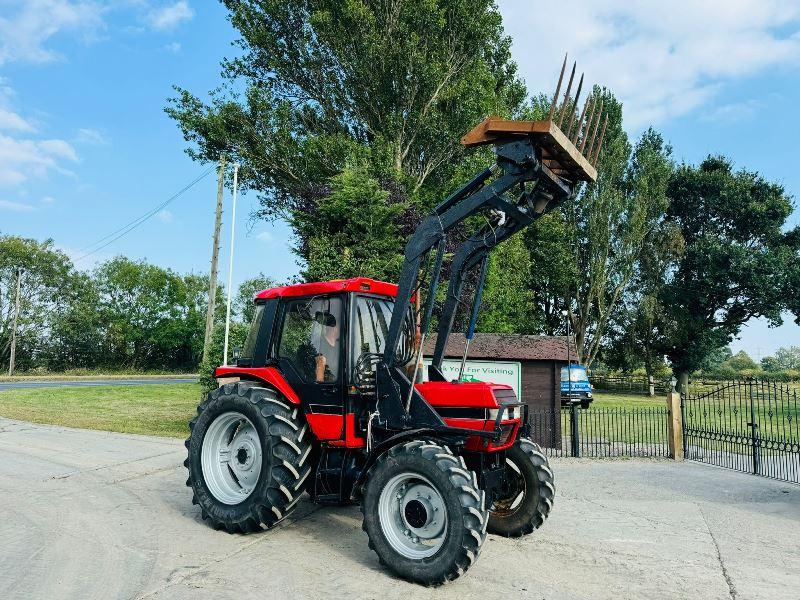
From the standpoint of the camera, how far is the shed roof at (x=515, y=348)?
1271 cm

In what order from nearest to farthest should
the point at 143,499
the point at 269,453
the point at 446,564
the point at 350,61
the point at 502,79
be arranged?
the point at 446,564 → the point at 269,453 → the point at 143,499 → the point at 350,61 → the point at 502,79

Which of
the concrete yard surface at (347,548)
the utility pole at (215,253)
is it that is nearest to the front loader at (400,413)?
the concrete yard surface at (347,548)

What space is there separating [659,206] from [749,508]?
29990 millimetres

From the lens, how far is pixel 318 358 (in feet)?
20.0

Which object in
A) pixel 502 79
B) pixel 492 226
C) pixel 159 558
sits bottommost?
pixel 159 558

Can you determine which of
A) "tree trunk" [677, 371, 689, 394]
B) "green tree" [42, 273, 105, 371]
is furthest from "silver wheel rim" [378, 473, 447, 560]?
"green tree" [42, 273, 105, 371]

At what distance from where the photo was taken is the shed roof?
12711 mm

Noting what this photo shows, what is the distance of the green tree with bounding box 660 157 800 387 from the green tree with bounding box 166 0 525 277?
20310 millimetres

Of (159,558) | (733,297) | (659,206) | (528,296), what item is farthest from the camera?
(733,297)

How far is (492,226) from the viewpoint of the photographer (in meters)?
5.83

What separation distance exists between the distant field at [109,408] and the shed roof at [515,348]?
22.6 feet

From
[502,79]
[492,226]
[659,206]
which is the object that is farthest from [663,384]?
[492,226]

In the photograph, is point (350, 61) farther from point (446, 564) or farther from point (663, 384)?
point (663, 384)

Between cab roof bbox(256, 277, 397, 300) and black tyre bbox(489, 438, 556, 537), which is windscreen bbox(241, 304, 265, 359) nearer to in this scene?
cab roof bbox(256, 277, 397, 300)
